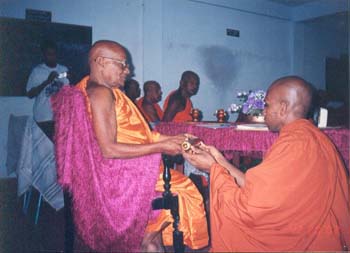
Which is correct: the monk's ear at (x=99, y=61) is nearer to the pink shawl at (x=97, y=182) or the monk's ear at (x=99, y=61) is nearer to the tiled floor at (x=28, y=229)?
the pink shawl at (x=97, y=182)

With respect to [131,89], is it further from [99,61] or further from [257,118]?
[99,61]

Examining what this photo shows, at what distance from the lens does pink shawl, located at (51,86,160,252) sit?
1.88m

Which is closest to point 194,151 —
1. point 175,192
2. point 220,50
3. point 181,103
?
point 175,192

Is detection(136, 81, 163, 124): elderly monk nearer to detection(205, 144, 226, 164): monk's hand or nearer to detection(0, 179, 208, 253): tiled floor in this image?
detection(0, 179, 208, 253): tiled floor

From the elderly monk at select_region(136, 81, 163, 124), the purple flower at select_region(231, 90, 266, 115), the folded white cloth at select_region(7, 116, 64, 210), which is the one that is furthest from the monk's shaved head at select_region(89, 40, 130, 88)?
the elderly monk at select_region(136, 81, 163, 124)

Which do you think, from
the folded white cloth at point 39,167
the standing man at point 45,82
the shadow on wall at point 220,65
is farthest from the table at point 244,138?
the shadow on wall at point 220,65

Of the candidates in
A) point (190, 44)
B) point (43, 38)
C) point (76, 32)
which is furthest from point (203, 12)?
point (43, 38)

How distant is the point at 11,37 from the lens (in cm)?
520

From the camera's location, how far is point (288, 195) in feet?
4.74

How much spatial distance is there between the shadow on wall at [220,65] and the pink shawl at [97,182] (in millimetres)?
5689

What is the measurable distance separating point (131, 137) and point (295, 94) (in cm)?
104

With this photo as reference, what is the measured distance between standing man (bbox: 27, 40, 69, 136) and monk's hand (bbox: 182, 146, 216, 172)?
10.5 feet

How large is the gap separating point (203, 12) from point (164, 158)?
593cm

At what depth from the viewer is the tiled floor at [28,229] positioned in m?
3.01
